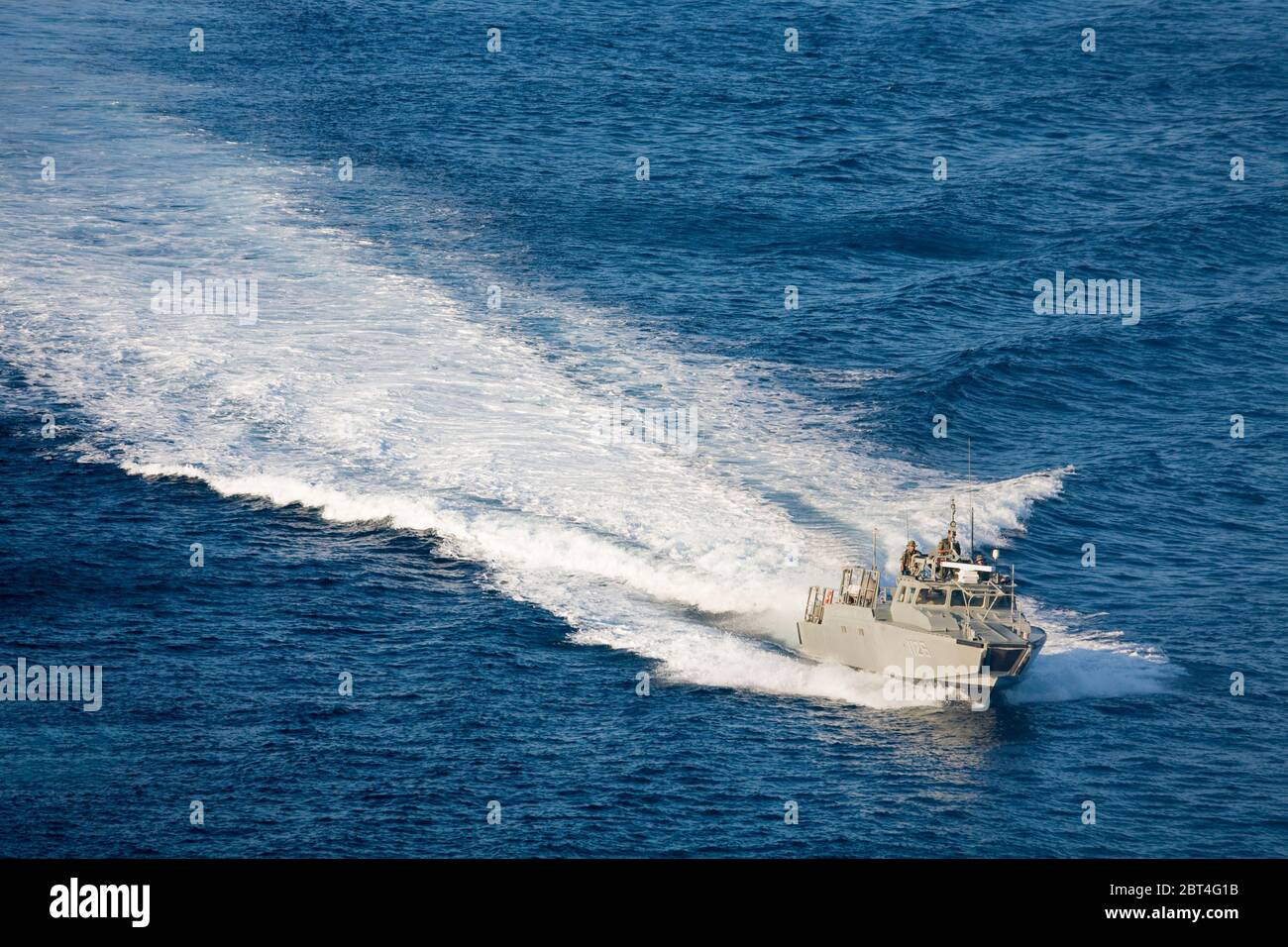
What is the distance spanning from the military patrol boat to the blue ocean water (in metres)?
1.53

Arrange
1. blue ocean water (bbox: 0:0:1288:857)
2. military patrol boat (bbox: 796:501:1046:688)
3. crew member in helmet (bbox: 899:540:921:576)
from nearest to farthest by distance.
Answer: blue ocean water (bbox: 0:0:1288:857), military patrol boat (bbox: 796:501:1046:688), crew member in helmet (bbox: 899:540:921:576)

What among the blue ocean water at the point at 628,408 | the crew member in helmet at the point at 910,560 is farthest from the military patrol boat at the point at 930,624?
the blue ocean water at the point at 628,408

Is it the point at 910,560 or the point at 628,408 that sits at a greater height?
the point at 628,408

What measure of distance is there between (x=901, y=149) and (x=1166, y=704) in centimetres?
6391

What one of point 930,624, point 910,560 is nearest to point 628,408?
point 910,560

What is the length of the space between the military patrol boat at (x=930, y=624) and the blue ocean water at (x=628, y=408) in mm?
1526

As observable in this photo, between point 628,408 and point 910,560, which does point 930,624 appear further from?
point 628,408

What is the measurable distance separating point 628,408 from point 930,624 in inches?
954

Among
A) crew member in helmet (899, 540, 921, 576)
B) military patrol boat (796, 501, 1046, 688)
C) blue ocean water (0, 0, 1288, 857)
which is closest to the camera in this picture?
blue ocean water (0, 0, 1288, 857)

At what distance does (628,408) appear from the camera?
250ft

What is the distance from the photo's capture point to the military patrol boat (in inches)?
2165

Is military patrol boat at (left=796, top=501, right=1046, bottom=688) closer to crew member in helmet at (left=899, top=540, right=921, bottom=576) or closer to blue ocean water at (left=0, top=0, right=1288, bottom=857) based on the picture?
crew member in helmet at (left=899, top=540, right=921, bottom=576)

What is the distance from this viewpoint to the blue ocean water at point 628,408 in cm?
5050

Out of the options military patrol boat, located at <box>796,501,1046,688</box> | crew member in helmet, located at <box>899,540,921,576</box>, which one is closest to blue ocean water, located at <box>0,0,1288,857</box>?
military patrol boat, located at <box>796,501,1046,688</box>
